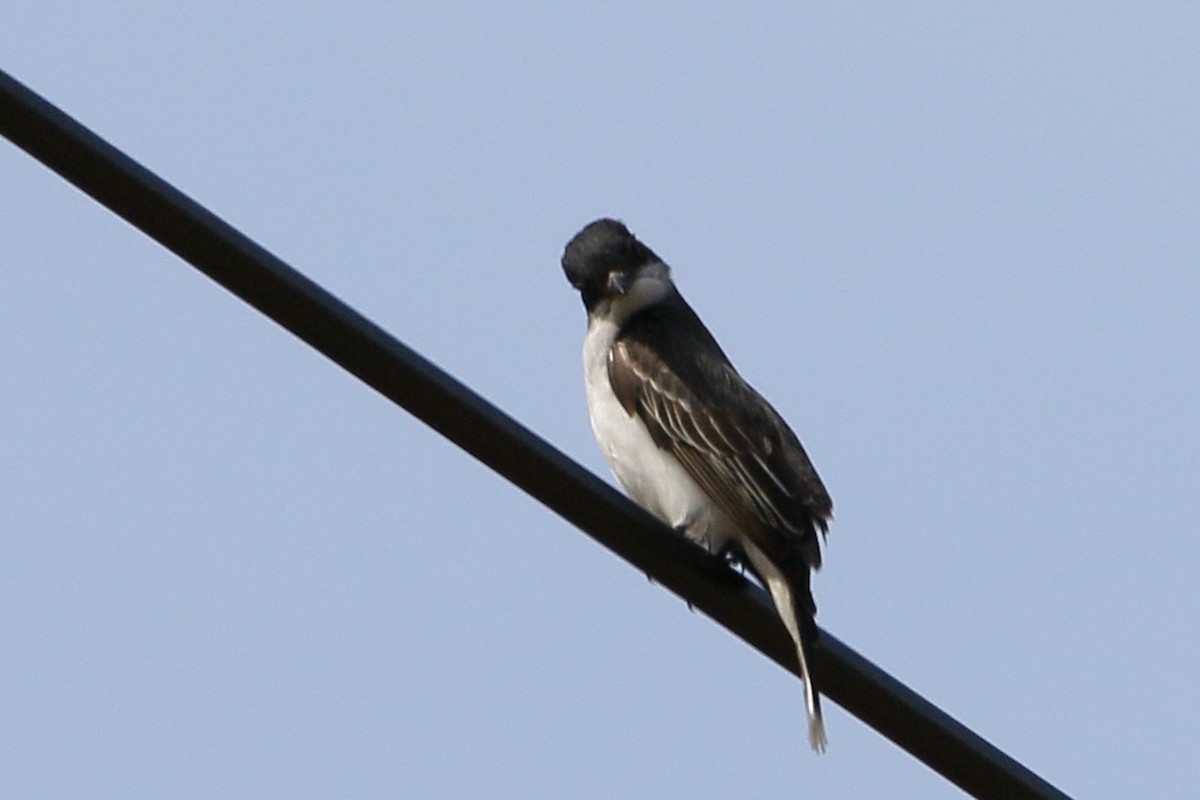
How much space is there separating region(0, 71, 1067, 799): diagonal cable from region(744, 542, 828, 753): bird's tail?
20 cm

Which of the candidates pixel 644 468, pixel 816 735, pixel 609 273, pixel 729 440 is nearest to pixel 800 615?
pixel 816 735

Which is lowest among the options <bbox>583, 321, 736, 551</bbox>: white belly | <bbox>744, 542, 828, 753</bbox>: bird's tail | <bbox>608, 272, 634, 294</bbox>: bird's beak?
<bbox>744, 542, 828, 753</bbox>: bird's tail

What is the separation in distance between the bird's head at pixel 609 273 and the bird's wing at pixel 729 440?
0.44 metres

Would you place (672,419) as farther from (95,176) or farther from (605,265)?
(95,176)

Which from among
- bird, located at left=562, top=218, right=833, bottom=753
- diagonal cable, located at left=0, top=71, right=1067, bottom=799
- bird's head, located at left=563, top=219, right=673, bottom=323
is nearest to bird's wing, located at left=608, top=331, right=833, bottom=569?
bird, located at left=562, top=218, right=833, bottom=753

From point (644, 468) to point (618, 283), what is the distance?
1298mm

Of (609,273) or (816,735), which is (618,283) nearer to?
(609,273)

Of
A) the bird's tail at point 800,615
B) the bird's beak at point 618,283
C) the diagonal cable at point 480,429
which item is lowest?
the diagonal cable at point 480,429

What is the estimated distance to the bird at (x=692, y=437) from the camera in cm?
844

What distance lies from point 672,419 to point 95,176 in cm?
469

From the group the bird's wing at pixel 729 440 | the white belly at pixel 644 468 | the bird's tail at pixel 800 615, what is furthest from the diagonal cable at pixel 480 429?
the white belly at pixel 644 468

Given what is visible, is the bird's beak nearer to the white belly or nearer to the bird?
the bird

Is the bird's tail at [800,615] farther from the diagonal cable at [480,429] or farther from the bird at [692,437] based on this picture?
the diagonal cable at [480,429]

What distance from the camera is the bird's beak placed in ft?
32.8
